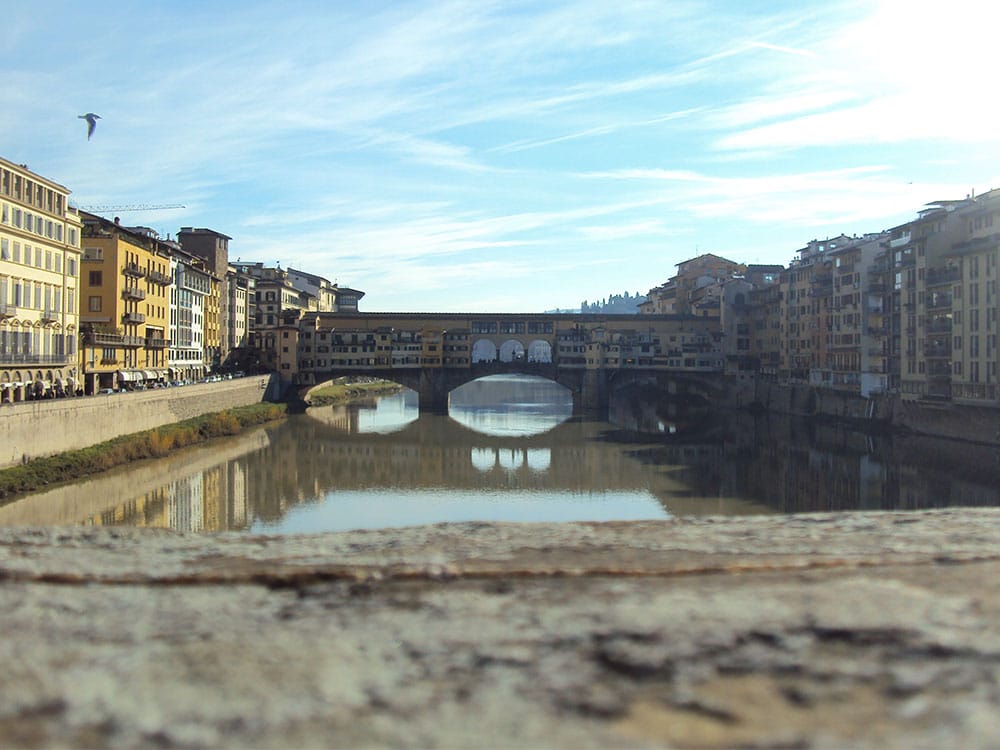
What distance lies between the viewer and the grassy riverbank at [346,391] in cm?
9604

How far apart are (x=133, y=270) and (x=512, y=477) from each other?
35545 mm

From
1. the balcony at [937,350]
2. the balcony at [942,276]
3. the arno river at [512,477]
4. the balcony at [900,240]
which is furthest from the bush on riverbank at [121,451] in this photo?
the balcony at [900,240]

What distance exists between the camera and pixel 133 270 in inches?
2618

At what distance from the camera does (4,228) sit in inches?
1774

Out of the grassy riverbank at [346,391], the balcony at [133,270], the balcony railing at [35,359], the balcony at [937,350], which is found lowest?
the grassy riverbank at [346,391]

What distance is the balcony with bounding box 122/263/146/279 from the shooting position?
65625mm

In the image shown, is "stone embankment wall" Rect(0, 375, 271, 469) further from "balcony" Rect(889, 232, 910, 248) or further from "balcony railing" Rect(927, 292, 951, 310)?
"balcony" Rect(889, 232, 910, 248)

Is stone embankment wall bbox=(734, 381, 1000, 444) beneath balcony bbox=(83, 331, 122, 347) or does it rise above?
beneath

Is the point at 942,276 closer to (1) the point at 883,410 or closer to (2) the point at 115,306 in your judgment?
(1) the point at 883,410

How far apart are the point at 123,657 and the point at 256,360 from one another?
97.0 meters

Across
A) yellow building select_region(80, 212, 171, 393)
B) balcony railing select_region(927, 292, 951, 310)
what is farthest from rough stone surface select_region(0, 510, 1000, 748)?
yellow building select_region(80, 212, 171, 393)

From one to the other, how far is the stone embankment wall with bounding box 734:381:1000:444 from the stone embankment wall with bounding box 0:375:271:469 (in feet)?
154

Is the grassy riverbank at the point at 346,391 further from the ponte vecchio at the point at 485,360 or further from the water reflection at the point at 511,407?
the water reflection at the point at 511,407

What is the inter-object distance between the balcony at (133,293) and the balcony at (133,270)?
925 mm
